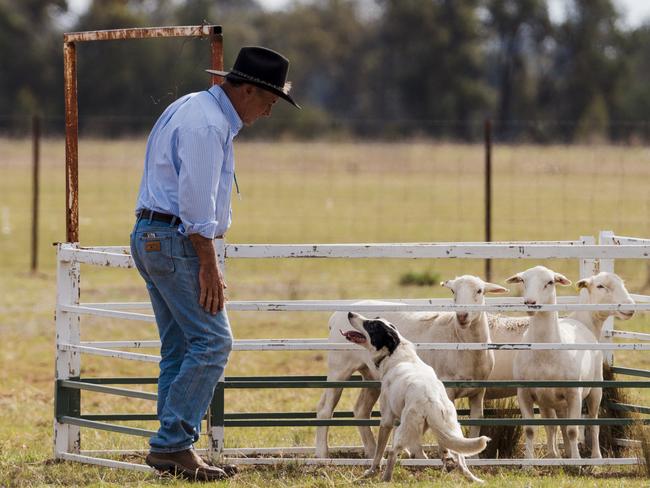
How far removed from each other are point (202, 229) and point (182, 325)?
59cm

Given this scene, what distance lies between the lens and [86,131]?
144 feet

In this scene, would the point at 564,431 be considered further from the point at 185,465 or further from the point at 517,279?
the point at 185,465

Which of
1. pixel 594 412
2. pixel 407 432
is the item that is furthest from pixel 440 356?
pixel 407 432

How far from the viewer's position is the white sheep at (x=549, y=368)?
7.63 m

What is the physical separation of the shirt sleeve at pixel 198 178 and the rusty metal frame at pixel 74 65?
44.7 inches

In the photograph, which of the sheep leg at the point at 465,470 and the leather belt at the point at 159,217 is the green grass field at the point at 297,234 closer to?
the sheep leg at the point at 465,470

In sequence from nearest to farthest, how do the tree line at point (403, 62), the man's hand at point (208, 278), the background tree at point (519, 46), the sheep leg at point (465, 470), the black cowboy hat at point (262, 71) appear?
the man's hand at point (208, 278) < the black cowboy hat at point (262, 71) < the sheep leg at point (465, 470) < the tree line at point (403, 62) < the background tree at point (519, 46)

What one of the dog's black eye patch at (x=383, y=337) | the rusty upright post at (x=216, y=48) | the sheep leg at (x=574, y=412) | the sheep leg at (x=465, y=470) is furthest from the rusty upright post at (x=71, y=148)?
the sheep leg at (x=574, y=412)

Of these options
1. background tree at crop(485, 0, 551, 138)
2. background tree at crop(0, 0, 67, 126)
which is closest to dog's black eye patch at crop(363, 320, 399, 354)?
background tree at crop(0, 0, 67, 126)

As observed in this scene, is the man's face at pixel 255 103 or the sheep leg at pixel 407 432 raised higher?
the man's face at pixel 255 103

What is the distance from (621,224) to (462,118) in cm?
4299

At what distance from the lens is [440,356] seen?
8047 millimetres

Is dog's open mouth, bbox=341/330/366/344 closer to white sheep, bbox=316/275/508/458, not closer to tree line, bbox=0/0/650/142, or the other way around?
white sheep, bbox=316/275/508/458

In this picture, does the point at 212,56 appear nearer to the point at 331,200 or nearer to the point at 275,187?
the point at 331,200
